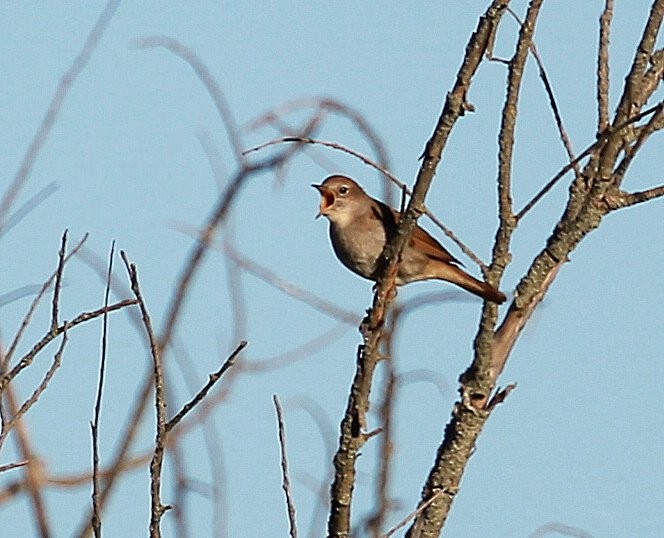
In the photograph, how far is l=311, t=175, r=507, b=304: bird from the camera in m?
6.32

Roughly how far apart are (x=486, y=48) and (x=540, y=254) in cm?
85

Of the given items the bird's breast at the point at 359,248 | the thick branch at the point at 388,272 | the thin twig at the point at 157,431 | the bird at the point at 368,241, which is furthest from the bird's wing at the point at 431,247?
the thin twig at the point at 157,431

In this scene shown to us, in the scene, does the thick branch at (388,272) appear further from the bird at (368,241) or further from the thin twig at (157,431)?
the bird at (368,241)

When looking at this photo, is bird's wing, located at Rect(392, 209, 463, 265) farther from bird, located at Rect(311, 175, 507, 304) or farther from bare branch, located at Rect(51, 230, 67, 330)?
bare branch, located at Rect(51, 230, 67, 330)

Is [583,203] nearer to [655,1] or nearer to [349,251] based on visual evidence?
[655,1]

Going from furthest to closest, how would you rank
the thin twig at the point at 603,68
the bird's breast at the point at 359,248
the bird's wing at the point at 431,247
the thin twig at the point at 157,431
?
the bird's wing at the point at 431,247 → the bird's breast at the point at 359,248 → the thin twig at the point at 603,68 → the thin twig at the point at 157,431

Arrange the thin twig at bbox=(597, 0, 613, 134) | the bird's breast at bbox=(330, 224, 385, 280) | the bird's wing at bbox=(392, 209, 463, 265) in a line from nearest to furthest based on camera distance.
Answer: the thin twig at bbox=(597, 0, 613, 134)
the bird's breast at bbox=(330, 224, 385, 280)
the bird's wing at bbox=(392, 209, 463, 265)

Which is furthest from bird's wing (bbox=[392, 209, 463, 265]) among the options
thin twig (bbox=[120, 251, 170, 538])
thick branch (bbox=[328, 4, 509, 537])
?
thin twig (bbox=[120, 251, 170, 538])

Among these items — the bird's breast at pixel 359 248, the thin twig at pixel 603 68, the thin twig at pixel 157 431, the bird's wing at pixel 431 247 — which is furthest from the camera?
the bird's wing at pixel 431 247

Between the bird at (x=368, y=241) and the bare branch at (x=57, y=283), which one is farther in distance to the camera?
the bird at (x=368, y=241)

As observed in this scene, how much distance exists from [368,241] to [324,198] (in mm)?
366

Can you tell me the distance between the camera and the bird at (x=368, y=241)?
6.32m

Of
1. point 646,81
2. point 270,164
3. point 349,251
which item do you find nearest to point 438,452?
point 270,164

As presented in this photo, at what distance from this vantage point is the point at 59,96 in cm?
352
